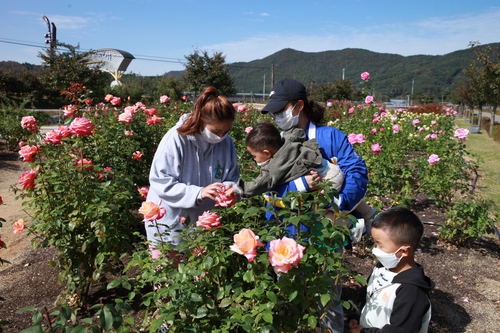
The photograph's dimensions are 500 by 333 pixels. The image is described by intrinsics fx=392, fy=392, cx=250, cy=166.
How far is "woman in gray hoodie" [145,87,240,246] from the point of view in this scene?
1842 mm

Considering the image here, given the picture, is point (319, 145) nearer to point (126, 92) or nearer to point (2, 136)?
point (2, 136)

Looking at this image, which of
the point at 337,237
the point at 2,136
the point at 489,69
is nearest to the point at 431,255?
the point at 337,237

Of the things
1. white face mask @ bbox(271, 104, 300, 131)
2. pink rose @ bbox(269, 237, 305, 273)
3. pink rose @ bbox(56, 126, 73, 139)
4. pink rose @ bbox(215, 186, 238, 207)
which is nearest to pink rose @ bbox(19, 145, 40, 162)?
pink rose @ bbox(56, 126, 73, 139)

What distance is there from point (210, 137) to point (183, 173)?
0.77ft

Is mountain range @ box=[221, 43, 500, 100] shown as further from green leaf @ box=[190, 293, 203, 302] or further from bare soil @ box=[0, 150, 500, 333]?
green leaf @ box=[190, 293, 203, 302]

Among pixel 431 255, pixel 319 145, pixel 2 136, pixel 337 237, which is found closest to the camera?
pixel 337 237

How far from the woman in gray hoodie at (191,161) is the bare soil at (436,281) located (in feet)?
4.03

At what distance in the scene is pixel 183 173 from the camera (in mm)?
1967

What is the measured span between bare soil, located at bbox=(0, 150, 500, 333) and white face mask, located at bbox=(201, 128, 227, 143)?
4.72 ft

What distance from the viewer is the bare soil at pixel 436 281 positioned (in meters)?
2.63

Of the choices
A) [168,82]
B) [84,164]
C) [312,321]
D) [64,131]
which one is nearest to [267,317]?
[312,321]

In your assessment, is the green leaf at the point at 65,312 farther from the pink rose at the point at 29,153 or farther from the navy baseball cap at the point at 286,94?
the pink rose at the point at 29,153

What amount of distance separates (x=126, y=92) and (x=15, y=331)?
27.7 metres

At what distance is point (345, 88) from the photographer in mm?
25219
